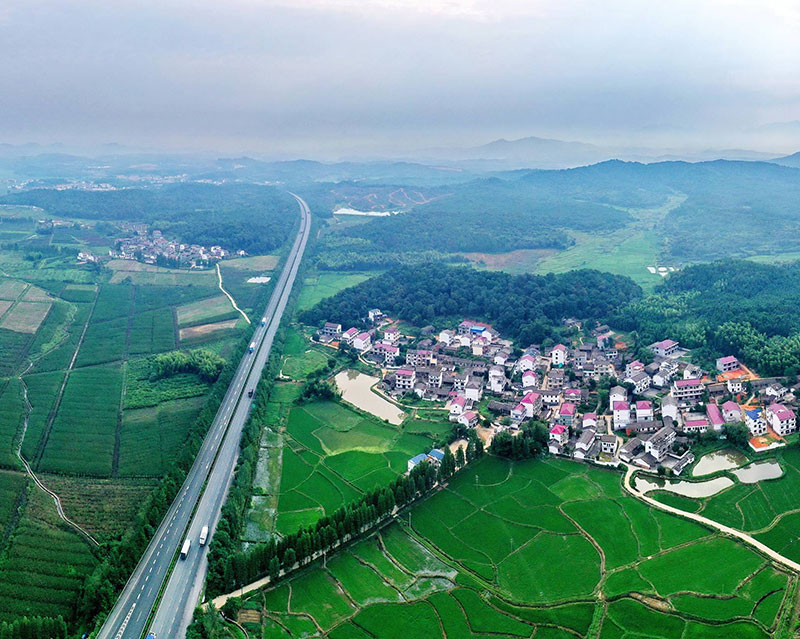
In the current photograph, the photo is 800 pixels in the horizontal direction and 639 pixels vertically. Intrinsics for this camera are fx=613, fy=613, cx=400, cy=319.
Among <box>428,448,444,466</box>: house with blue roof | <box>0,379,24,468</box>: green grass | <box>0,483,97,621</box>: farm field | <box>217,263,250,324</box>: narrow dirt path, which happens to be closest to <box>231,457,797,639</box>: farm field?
<box>428,448,444,466</box>: house with blue roof

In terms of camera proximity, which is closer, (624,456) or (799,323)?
(624,456)

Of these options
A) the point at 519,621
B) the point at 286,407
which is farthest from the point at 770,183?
the point at 519,621

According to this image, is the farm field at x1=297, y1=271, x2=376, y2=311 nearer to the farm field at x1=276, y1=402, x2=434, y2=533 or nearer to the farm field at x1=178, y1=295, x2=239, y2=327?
the farm field at x1=178, y1=295, x2=239, y2=327

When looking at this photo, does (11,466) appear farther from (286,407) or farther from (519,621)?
(519,621)

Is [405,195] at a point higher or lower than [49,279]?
higher

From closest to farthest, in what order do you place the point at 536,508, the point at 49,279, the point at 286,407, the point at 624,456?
the point at 536,508 → the point at 624,456 → the point at 286,407 → the point at 49,279

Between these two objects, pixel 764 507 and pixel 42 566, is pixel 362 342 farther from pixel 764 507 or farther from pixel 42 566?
pixel 764 507

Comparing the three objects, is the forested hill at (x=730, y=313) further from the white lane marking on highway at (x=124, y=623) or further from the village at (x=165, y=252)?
the village at (x=165, y=252)

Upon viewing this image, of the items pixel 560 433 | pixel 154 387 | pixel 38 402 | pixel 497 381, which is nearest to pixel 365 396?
pixel 497 381
